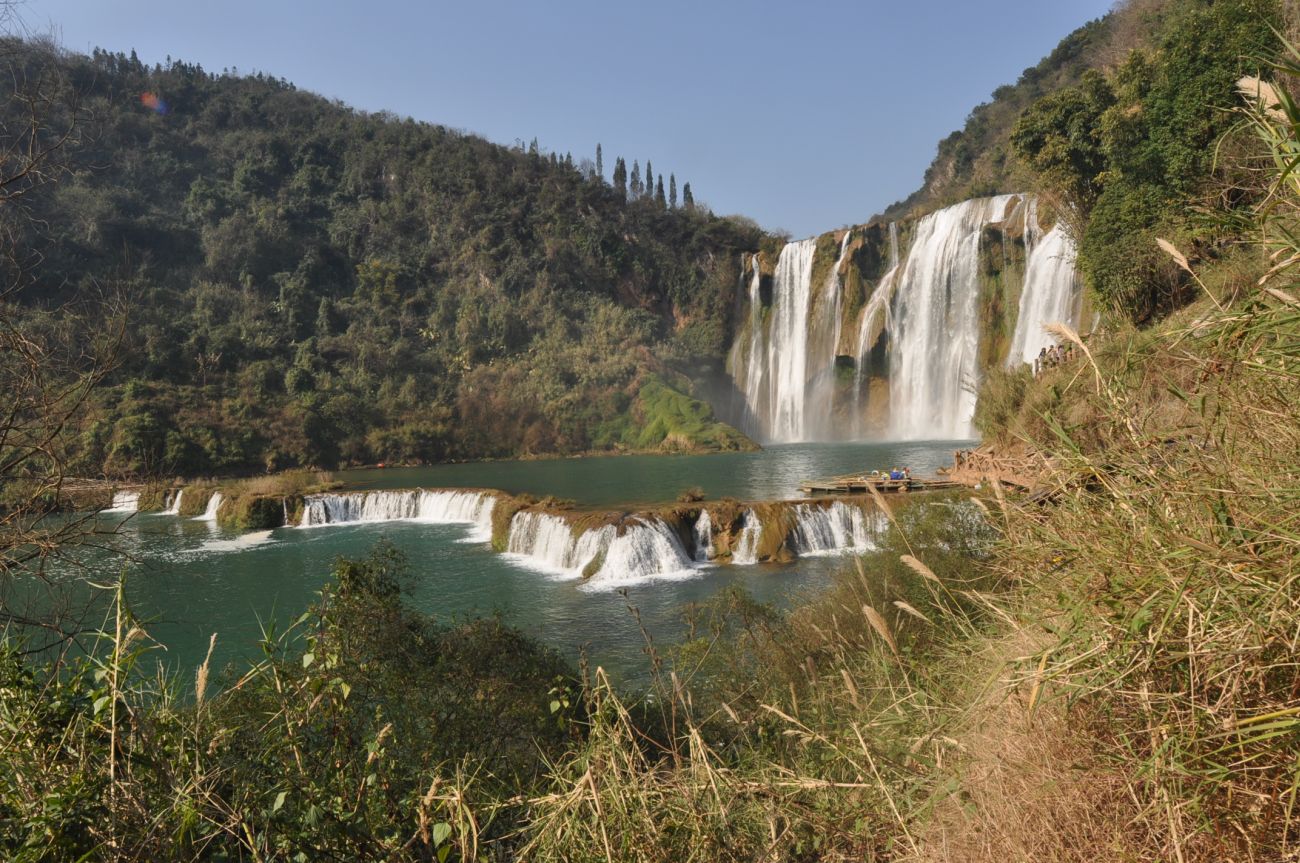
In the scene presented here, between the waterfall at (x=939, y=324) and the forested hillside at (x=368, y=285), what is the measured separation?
9650mm

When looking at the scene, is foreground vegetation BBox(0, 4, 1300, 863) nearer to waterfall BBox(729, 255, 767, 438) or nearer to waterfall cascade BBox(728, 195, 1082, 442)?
waterfall cascade BBox(728, 195, 1082, 442)

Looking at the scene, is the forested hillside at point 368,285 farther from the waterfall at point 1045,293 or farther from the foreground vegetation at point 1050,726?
the foreground vegetation at point 1050,726

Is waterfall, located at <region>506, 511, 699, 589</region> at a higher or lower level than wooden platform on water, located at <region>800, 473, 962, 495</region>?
lower

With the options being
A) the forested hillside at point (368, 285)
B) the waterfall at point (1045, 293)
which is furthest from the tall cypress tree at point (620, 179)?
the waterfall at point (1045, 293)

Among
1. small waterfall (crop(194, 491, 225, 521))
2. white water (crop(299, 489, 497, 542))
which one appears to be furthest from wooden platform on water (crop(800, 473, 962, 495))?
small waterfall (crop(194, 491, 225, 521))

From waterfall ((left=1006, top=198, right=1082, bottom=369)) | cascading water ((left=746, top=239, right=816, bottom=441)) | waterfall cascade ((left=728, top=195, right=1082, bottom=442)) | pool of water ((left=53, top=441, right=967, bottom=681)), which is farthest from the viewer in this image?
cascading water ((left=746, top=239, right=816, bottom=441))

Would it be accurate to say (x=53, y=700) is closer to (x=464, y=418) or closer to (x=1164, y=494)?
(x=1164, y=494)

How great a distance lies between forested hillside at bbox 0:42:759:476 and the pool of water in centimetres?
1456

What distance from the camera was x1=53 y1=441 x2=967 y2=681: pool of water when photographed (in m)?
10.8

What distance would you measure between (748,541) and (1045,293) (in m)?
20.1

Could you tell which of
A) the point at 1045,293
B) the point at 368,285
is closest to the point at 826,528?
the point at 1045,293

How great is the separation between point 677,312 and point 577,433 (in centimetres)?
1715

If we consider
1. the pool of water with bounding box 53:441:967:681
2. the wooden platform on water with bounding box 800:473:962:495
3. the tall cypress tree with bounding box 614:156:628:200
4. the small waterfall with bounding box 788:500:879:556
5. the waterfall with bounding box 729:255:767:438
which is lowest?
the pool of water with bounding box 53:441:967:681

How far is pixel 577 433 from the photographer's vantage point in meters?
45.6
